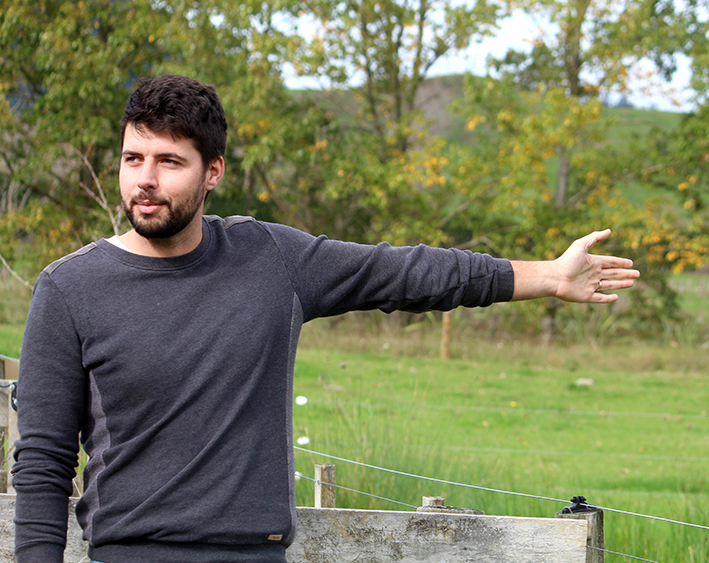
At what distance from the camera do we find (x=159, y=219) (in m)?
1.83

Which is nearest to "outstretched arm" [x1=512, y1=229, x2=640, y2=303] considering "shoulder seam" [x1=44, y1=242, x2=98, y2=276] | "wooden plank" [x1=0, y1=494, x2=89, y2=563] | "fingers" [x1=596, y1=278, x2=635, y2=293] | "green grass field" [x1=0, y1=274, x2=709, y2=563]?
"fingers" [x1=596, y1=278, x2=635, y2=293]

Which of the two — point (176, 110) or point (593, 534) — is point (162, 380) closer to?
point (176, 110)

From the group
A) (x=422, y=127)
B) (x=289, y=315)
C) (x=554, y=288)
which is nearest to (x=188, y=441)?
(x=289, y=315)

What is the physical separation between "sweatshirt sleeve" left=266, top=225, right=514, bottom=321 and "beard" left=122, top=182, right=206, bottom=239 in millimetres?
258

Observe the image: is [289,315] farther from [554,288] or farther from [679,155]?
[679,155]

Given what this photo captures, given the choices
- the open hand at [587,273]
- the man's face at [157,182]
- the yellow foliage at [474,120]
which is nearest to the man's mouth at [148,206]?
the man's face at [157,182]

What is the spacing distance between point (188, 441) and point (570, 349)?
1316 cm

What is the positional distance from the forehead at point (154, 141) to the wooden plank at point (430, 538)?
1011 mm

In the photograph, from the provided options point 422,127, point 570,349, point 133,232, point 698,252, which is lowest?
point 570,349

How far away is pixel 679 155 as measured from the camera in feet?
50.0

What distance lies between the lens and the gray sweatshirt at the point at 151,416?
171cm

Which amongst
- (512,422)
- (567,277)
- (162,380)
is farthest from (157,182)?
(512,422)

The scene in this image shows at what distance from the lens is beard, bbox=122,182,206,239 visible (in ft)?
5.97

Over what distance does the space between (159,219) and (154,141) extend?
0.18 meters
